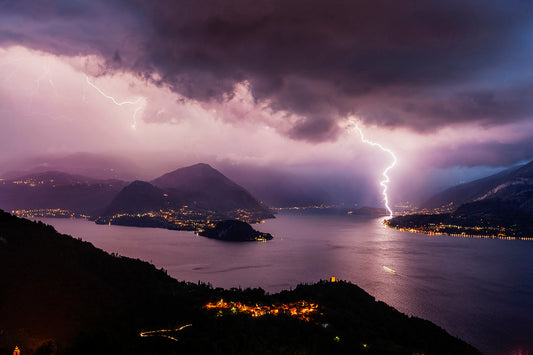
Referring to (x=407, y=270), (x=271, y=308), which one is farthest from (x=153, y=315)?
(x=407, y=270)

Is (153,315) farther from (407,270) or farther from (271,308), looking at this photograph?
(407,270)

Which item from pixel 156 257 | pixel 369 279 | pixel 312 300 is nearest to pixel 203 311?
pixel 312 300

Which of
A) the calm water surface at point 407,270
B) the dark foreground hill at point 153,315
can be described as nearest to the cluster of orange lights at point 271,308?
the dark foreground hill at point 153,315

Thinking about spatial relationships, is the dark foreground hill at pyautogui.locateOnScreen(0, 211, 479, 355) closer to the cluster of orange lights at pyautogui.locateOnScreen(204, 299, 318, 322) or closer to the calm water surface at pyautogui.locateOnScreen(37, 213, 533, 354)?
the cluster of orange lights at pyautogui.locateOnScreen(204, 299, 318, 322)

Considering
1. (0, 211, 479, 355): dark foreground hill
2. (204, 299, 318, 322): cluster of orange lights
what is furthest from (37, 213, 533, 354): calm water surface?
(204, 299, 318, 322): cluster of orange lights

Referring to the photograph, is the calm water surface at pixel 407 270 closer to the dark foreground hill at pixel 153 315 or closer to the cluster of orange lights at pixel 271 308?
the dark foreground hill at pixel 153 315

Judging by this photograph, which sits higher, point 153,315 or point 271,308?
point 153,315
